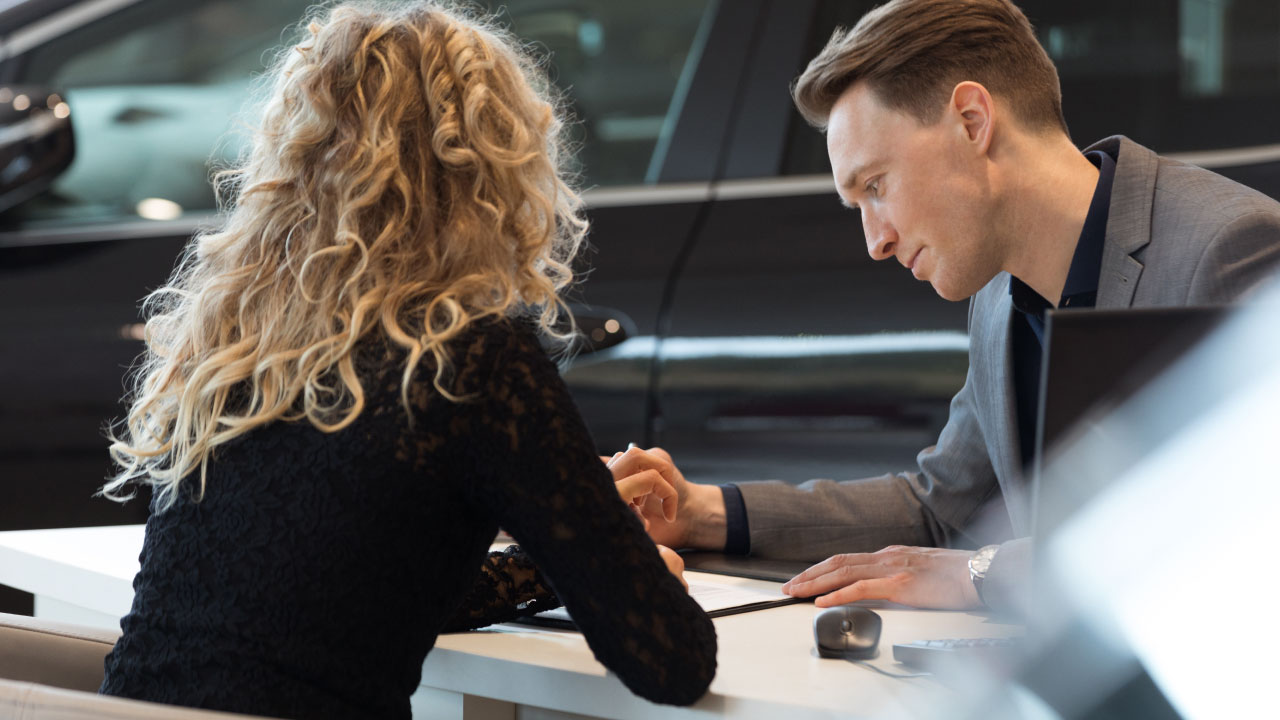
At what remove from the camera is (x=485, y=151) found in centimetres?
117

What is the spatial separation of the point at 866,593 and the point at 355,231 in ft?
2.10

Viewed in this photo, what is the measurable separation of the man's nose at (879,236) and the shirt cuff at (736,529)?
0.37 meters

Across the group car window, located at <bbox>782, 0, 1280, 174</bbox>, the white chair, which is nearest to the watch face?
the white chair

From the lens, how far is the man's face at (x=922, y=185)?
1545 mm

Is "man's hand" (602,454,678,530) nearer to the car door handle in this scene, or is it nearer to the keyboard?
the keyboard

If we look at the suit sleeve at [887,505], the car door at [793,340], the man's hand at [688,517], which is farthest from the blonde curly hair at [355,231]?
the car door at [793,340]

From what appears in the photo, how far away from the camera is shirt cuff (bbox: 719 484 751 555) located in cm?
165

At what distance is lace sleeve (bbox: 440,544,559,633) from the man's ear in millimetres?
743

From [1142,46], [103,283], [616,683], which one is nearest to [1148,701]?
[616,683]

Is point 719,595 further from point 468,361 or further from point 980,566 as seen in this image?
point 468,361

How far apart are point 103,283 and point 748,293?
122 cm

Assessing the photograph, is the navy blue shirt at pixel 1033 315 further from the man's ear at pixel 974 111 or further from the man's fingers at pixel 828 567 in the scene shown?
the man's fingers at pixel 828 567

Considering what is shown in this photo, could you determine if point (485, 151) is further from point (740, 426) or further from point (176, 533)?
point (740, 426)

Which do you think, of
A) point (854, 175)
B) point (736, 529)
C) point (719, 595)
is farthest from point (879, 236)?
point (719, 595)
